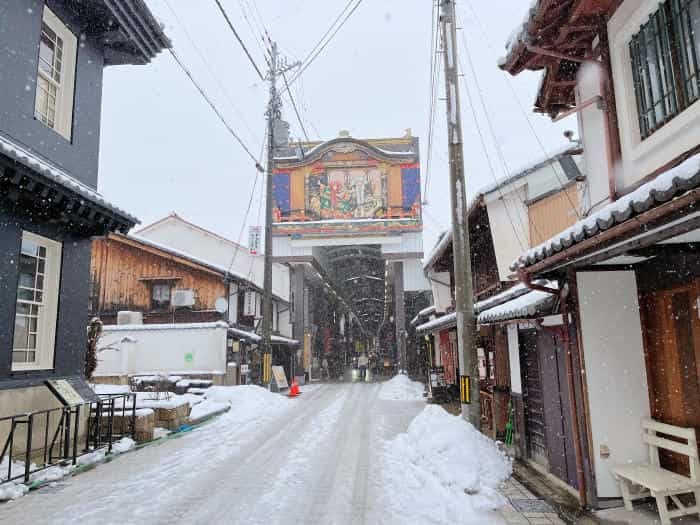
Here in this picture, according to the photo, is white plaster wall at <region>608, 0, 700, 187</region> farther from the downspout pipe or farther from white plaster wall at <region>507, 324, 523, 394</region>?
white plaster wall at <region>507, 324, 523, 394</region>

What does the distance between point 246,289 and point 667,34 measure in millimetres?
25149

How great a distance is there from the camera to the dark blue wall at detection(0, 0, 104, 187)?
28.3 ft

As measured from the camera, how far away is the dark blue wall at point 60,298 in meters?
8.36

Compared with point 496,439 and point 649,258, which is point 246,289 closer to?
A: point 496,439

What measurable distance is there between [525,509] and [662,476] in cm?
172

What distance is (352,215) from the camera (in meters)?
35.8

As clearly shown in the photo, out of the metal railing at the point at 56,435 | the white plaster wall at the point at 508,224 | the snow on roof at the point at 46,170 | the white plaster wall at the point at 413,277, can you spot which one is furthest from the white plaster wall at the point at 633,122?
the white plaster wall at the point at 413,277

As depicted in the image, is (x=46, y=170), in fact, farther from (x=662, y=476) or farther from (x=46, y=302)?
(x=662, y=476)

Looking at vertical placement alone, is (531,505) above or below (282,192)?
below

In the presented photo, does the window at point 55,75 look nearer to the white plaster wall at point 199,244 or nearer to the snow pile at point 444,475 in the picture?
the snow pile at point 444,475

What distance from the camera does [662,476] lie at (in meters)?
5.76

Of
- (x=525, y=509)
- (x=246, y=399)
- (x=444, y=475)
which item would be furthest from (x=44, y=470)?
(x=246, y=399)

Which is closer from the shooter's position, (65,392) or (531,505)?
(531,505)

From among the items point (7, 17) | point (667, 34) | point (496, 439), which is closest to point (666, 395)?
point (667, 34)
